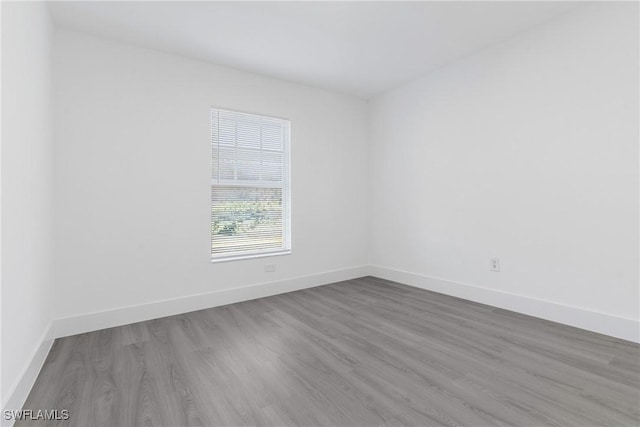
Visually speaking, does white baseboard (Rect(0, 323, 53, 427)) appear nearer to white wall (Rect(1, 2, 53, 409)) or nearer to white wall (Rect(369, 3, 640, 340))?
white wall (Rect(1, 2, 53, 409))

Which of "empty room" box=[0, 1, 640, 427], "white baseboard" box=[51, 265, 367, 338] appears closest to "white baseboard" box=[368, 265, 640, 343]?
"empty room" box=[0, 1, 640, 427]

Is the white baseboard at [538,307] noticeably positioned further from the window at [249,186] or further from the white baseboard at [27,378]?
the white baseboard at [27,378]

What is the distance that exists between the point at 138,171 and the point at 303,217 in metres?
1.98

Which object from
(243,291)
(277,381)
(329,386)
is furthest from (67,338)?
(329,386)

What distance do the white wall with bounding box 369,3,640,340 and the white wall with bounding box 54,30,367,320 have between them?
178cm

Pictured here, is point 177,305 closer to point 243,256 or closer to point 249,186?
point 243,256

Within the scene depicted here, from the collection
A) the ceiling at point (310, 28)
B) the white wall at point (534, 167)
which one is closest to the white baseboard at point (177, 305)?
the white wall at point (534, 167)

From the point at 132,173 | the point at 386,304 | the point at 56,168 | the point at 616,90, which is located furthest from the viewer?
the point at 386,304

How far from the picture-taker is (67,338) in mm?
2576

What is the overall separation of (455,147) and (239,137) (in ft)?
8.43

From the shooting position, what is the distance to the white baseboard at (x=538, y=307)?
2.41 metres

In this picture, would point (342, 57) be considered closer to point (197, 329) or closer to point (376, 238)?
point (376, 238)

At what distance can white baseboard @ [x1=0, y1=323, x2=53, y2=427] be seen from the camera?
4.94 feet

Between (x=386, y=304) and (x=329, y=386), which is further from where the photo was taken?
(x=386, y=304)
